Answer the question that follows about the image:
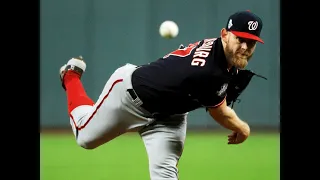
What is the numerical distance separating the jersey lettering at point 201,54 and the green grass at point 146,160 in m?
1.68

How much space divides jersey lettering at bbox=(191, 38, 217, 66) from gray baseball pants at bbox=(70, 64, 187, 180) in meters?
0.48

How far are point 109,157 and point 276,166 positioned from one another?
187cm

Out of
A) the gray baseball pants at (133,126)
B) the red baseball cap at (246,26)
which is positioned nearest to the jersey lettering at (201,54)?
the red baseball cap at (246,26)

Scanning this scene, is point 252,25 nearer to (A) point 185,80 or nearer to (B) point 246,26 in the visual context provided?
(B) point 246,26

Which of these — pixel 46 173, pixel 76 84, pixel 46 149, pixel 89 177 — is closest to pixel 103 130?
pixel 76 84

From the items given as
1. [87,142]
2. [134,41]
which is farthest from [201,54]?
[134,41]

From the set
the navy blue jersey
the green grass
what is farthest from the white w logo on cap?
the green grass

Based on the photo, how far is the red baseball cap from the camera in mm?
2953

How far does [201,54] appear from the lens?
3.07 meters

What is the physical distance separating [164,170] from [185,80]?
1.99ft

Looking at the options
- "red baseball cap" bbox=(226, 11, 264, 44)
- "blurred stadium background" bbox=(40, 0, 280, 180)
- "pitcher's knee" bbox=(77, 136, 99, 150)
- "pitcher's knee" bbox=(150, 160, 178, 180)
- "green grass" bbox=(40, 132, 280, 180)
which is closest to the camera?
"red baseball cap" bbox=(226, 11, 264, 44)

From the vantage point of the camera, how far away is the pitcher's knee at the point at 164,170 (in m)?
3.18

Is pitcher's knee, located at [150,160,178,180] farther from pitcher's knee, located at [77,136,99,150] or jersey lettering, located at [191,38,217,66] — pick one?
jersey lettering, located at [191,38,217,66]

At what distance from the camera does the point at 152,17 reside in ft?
27.0
